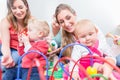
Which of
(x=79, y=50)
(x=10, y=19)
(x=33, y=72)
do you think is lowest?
(x=33, y=72)

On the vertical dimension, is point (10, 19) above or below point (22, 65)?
above

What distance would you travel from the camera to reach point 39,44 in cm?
127

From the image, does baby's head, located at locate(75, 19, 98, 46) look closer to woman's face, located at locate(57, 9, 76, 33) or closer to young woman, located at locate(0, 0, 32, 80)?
woman's face, located at locate(57, 9, 76, 33)

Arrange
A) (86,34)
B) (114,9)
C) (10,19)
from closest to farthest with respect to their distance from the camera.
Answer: (86,34), (10,19), (114,9)

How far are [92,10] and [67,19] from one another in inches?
31.8

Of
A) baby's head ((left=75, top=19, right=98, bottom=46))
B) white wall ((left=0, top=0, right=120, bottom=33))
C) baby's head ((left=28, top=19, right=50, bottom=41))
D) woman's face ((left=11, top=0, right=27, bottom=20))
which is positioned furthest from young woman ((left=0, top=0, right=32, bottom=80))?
white wall ((left=0, top=0, right=120, bottom=33))

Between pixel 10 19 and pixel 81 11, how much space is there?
2.57 ft

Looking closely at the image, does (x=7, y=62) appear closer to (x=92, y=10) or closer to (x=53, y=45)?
(x=53, y=45)

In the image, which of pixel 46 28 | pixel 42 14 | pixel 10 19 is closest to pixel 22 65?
pixel 46 28

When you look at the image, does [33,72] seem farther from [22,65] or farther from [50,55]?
[50,55]

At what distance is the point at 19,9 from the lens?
1448 mm

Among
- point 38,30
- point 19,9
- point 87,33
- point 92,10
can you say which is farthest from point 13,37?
point 92,10

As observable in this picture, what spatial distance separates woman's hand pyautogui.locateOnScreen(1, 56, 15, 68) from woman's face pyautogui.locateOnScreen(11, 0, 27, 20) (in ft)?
0.72

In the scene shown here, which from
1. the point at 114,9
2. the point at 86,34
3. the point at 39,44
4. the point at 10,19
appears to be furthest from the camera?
the point at 114,9
